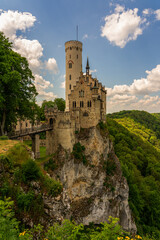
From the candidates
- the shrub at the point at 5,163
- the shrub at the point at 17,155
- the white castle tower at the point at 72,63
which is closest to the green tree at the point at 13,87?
the shrub at the point at 17,155

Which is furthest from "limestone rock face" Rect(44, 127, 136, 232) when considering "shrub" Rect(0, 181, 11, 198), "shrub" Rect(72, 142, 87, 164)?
"shrub" Rect(0, 181, 11, 198)

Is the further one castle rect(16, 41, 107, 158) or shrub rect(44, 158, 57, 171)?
castle rect(16, 41, 107, 158)

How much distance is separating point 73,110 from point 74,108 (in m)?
0.58

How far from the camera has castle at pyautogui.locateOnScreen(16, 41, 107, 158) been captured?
30469mm

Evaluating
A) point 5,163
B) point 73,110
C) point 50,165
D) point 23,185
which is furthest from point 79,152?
point 5,163

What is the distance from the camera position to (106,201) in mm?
33281

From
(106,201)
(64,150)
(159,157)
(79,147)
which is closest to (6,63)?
(64,150)

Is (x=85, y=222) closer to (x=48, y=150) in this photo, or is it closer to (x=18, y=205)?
(x=48, y=150)

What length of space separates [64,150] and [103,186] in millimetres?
13211

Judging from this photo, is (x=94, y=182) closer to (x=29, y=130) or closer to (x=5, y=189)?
(x=29, y=130)

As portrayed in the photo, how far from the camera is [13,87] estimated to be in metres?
20.9

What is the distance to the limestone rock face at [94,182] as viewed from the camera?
29.8 metres

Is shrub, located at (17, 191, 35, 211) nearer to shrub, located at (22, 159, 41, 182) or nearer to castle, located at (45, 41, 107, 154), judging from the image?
shrub, located at (22, 159, 41, 182)

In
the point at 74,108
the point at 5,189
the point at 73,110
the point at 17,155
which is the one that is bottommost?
the point at 5,189
